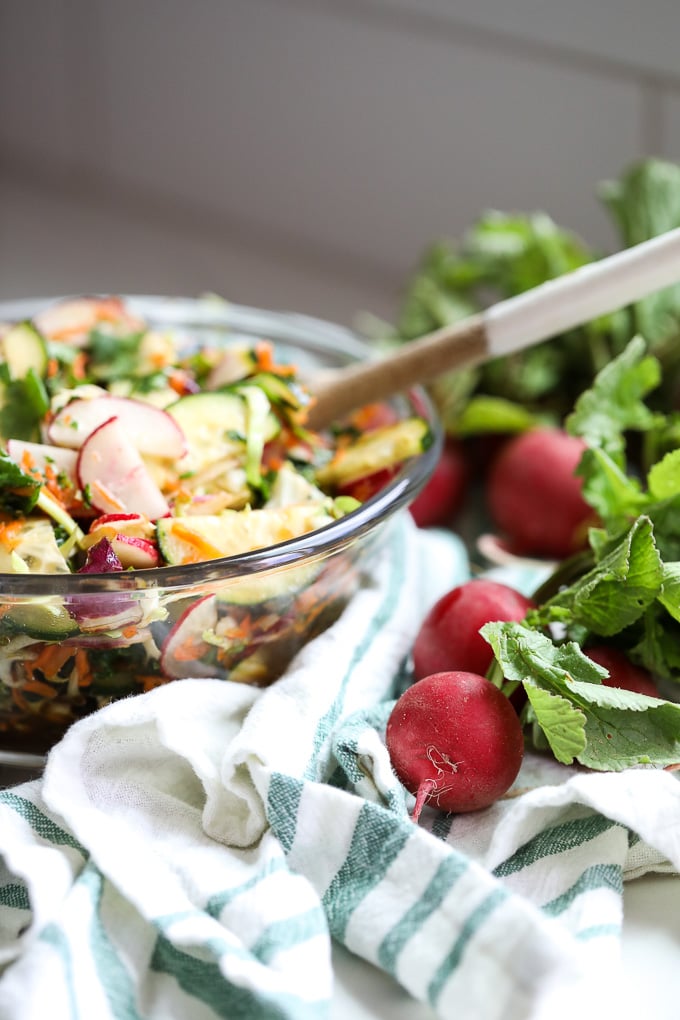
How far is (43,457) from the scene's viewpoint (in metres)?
0.90

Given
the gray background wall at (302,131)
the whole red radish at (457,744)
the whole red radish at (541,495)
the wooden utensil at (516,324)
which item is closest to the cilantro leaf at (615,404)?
the wooden utensil at (516,324)

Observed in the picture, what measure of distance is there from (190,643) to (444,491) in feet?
1.72

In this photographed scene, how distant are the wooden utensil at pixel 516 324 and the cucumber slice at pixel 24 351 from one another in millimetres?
264

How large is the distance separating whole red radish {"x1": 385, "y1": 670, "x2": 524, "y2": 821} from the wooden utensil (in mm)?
358

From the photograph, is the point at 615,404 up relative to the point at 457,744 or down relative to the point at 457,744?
up

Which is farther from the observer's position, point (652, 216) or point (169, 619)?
point (652, 216)

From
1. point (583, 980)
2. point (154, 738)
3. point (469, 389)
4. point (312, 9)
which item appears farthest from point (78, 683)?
point (312, 9)

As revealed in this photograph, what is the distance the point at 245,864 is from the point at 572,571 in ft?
1.27

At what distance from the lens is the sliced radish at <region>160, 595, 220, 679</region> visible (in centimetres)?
80

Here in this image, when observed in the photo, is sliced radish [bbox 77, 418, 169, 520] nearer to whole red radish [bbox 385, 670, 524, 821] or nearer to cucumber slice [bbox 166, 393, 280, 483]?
cucumber slice [bbox 166, 393, 280, 483]

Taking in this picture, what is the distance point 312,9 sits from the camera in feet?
6.36

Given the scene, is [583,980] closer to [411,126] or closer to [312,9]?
[411,126]

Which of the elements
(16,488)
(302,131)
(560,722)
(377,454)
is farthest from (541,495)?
(302,131)

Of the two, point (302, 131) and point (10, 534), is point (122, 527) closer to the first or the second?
point (10, 534)
